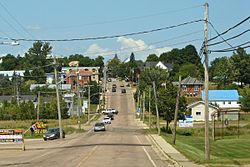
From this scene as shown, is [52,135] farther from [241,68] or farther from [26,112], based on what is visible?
[241,68]

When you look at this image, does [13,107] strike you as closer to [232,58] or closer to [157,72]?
[157,72]

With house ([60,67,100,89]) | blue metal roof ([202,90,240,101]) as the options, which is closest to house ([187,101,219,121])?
blue metal roof ([202,90,240,101])

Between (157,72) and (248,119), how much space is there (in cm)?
5377

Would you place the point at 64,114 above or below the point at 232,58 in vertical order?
below

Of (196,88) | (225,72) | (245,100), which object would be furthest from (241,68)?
(245,100)

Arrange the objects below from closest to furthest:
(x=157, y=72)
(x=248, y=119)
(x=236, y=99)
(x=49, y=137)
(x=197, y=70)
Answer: (x=49, y=137) < (x=248, y=119) < (x=236, y=99) < (x=157, y=72) < (x=197, y=70)

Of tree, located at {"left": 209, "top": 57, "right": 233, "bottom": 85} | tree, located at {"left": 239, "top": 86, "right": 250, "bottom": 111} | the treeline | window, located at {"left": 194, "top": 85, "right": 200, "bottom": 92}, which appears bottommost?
the treeline

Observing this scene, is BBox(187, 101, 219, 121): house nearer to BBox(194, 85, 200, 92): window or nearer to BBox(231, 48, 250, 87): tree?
BBox(194, 85, 200, 92): window

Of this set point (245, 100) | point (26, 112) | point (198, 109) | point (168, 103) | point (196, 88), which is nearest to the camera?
point (168, 103)

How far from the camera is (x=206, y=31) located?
89.8ft

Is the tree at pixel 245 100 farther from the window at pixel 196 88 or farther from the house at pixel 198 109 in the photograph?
the window at pixel 196 88

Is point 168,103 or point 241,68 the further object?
point 241,68

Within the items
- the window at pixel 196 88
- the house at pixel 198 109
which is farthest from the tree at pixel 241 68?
the house at pixel 198 109

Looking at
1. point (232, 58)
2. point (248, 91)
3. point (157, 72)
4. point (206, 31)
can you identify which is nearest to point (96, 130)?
point (248, 91)
